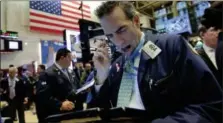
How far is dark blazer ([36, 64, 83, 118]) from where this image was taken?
298 centimetres

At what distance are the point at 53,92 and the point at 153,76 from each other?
220 centimetres

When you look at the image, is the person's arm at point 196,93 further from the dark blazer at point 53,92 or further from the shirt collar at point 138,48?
the dark blazer at point 53,92

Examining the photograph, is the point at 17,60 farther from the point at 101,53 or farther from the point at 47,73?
the point at 101,53

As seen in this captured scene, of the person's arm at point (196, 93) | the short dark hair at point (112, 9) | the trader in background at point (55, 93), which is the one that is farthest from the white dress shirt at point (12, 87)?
the person's arm at point (196, 93)

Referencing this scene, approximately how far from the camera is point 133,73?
4.15 feet

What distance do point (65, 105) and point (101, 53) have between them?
4.91ft

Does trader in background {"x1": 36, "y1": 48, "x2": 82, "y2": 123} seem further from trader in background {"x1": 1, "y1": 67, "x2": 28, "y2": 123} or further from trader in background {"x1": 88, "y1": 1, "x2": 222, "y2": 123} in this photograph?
trader in background {"x1": 1, "y1": 67, "x2": 28, "y2": 123}

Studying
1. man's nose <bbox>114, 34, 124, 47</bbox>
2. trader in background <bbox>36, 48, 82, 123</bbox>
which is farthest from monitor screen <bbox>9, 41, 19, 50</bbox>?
man's nose <bbox>114, 34, 124, 47</bbox>

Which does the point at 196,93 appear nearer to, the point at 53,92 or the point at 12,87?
the point at 53,92

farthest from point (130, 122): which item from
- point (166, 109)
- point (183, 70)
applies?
point (183, 70)

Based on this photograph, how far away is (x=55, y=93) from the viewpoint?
123 inches

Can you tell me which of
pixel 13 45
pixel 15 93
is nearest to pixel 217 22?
pixel 15 93

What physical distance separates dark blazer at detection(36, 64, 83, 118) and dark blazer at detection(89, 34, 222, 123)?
6.23ft

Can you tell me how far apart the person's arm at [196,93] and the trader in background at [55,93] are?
1.98 metres
